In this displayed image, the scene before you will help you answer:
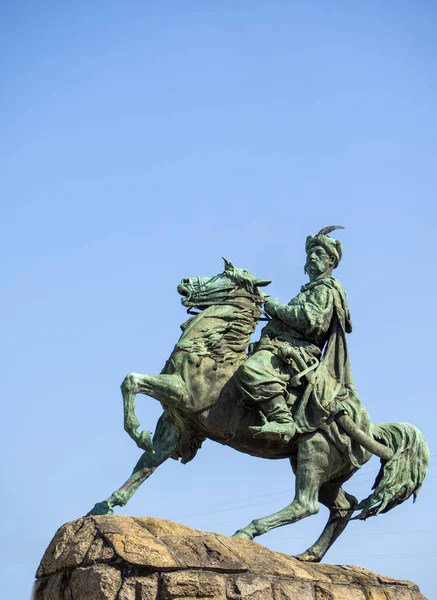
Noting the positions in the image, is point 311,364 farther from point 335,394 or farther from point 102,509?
point 102,509

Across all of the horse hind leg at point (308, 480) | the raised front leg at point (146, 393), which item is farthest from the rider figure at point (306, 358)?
the raised front leg at point (146, 393)

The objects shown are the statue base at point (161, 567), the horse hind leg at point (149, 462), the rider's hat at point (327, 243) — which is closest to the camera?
the statue base at point (161, 567)

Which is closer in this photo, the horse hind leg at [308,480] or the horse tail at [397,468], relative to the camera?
the horse hind leg at [308,480]

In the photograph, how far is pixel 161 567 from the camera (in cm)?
859

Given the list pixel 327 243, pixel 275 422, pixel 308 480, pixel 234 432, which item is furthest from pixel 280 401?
pixel 327 243

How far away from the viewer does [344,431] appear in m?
10.5

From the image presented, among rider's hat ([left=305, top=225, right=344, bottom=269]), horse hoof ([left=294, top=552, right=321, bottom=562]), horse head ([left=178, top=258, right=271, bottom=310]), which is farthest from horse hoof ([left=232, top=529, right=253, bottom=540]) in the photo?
rider's hat ([left=305, top=225, right=344, bottom=269])

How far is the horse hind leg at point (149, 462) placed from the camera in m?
9.92

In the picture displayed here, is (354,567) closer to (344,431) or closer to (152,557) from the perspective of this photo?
(344,431)

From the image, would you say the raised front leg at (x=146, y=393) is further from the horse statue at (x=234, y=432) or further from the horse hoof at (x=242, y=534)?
the horse hoof at (x=242, y=534)

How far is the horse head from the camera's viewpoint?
1077 centimetres

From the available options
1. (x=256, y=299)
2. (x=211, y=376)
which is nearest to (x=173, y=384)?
(x=211, y=376)

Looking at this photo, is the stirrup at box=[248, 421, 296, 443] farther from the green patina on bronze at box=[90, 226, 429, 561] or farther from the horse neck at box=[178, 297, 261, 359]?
the horse neck at box=[178, 297, 261, 359]

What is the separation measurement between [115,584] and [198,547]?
72cm
